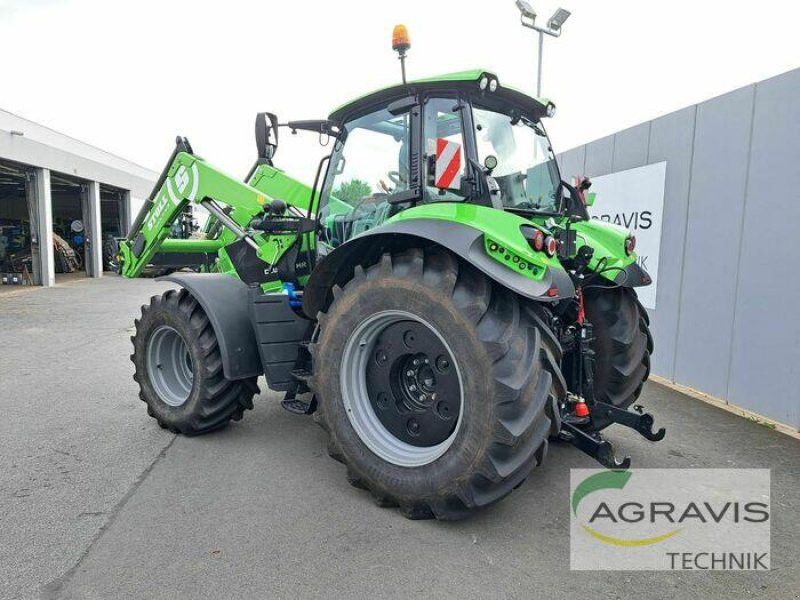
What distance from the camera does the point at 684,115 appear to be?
5625 millimetres

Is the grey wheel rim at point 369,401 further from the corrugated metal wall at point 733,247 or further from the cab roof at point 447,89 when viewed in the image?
the corrugated metal wall at point 733,247

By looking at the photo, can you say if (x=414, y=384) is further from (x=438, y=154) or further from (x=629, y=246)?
(x=629, y=246)

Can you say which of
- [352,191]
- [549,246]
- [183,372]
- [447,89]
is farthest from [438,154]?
[183,372]

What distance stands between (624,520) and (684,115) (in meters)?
4.50

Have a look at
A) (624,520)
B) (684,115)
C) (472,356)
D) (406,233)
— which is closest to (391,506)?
(472,356)

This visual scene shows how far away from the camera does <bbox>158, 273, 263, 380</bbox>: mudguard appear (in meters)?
3.81

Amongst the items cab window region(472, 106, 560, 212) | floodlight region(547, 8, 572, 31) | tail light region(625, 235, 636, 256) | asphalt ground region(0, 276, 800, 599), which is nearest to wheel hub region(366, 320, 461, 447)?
asphalt ground region(0, 276, 800, 599)

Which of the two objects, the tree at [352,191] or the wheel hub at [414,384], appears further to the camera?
the tree at [352,191]

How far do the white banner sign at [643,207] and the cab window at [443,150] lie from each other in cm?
381

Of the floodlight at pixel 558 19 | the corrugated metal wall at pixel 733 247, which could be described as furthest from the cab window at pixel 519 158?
the floodlight at pixel 558 19

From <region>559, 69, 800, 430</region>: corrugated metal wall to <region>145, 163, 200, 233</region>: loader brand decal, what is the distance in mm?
4838

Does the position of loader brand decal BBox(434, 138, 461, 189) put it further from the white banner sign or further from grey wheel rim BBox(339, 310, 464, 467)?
the white banner sign

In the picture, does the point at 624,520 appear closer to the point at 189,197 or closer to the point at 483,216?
the point at 483,216

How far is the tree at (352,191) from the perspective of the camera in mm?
3670
